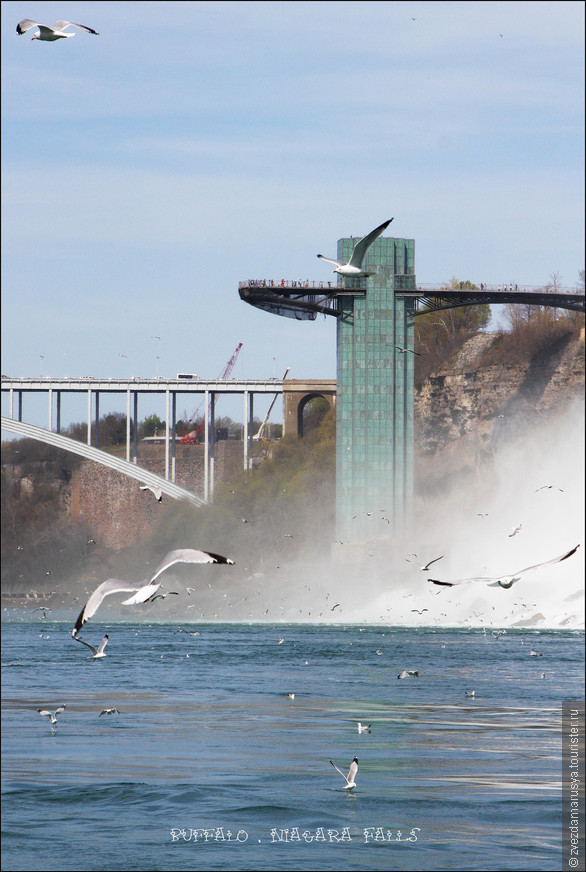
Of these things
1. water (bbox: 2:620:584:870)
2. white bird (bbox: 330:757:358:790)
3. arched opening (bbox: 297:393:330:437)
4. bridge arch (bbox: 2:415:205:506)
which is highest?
arched opening (bbox: 297:393:330:437)

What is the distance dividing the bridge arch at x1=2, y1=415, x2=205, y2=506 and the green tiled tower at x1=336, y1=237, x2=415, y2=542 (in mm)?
14650

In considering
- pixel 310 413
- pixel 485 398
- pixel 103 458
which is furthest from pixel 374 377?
pixel 310 413

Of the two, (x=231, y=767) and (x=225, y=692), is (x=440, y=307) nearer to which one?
(x=225, y=692)

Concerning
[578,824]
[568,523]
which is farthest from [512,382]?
[578,824]

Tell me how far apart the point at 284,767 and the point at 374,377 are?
55.2 metres

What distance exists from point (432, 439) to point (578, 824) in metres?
70.4

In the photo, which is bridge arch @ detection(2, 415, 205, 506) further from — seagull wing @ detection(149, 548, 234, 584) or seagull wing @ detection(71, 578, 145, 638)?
seagull wing @ detection(149, 548, 234, 584)

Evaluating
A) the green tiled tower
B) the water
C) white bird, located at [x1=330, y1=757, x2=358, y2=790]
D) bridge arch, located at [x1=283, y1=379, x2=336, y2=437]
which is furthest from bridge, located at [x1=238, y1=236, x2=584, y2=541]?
white bird, located at [x1=330, y1=757, x2=358, y2=790]

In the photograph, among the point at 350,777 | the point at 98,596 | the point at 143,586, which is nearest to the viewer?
the point at 143,586

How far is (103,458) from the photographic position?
8594cm

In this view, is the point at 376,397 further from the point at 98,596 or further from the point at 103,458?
the point at 98,596

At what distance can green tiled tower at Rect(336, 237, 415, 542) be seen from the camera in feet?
242

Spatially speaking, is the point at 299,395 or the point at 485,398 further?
the point at 299,395

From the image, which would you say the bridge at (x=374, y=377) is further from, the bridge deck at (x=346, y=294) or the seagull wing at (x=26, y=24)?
the seagull wing at (x=26, y=24)
